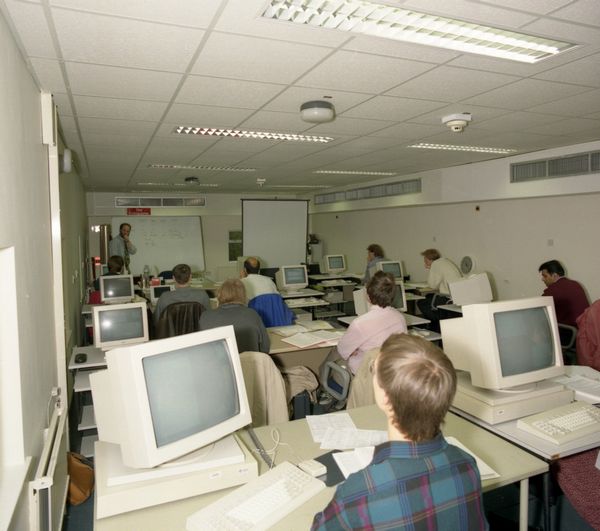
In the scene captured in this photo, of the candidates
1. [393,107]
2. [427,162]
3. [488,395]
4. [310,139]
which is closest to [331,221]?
[427,162]

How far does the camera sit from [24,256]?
2.14m

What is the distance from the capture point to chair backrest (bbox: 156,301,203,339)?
4.12 metres

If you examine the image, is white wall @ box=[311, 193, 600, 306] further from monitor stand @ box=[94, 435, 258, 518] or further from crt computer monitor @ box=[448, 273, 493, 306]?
monitor stand @ box=[94, 435, 258, 518]

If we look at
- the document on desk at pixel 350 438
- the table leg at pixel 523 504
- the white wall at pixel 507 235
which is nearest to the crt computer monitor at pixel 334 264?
Answer: the white wall at pixel 507 235

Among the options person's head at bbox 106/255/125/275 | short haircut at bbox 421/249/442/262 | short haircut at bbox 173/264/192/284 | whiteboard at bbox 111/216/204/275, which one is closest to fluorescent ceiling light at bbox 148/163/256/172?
person's head at bbox 106/255/125/275

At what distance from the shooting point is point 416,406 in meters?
A: 1.20

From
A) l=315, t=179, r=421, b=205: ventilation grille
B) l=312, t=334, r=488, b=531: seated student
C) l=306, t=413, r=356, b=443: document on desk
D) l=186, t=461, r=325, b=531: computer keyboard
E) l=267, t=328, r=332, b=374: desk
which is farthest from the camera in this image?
l=315, t=179, r=421, b=205: ventilation grille

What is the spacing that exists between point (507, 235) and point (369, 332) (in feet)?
14.1

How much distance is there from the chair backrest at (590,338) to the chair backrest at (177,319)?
313 centimetres

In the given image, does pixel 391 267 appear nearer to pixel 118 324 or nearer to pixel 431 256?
pixel 431 256

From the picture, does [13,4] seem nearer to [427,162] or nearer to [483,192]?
[427,162]

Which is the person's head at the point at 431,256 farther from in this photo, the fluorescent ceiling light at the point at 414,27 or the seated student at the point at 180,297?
the fluorescent ceiling light at the point at 414,27

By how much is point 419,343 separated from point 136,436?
3.16ft

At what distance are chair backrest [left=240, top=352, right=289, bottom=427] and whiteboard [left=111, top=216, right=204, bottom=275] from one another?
802cm
